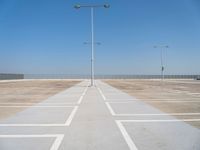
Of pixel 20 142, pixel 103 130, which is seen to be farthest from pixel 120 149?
pixel 20 142

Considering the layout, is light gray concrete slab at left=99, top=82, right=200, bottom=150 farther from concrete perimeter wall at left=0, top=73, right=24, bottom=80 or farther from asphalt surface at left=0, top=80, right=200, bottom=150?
concrete perimeter wall at left=0, top=73, right=24, bottom=80

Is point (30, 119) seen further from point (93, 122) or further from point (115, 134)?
point (115, 134)

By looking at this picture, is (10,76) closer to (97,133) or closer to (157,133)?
(97,133)

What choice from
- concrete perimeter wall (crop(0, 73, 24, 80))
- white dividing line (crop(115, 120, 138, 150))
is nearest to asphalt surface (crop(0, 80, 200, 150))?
white dividing line (crop(115, 120, 138, 150))

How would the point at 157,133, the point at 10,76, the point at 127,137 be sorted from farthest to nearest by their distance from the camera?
the point at 10,76 → the point at 157,133 → the point at 127,137

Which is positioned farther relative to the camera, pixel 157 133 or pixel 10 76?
pixel 10 76

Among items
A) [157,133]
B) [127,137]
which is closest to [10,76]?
[157,133]

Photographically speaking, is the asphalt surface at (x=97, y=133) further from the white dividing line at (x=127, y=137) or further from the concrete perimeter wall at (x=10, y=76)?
the concrete perimeter wall at (x=10, y=76)

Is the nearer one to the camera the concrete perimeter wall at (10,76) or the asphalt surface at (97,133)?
the asphalt surface at (97,133)

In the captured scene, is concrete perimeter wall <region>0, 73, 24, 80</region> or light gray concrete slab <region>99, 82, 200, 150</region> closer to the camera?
light gray concrete slab <region>99, 82, 200, 150</region>

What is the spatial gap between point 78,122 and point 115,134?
1.98 metres

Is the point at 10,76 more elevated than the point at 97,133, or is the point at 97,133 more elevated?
the point at 10,76

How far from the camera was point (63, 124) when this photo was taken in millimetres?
8023

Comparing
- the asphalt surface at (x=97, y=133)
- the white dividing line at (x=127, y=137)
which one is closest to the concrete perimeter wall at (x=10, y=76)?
the asphalt surface at (x=97, y=133)
